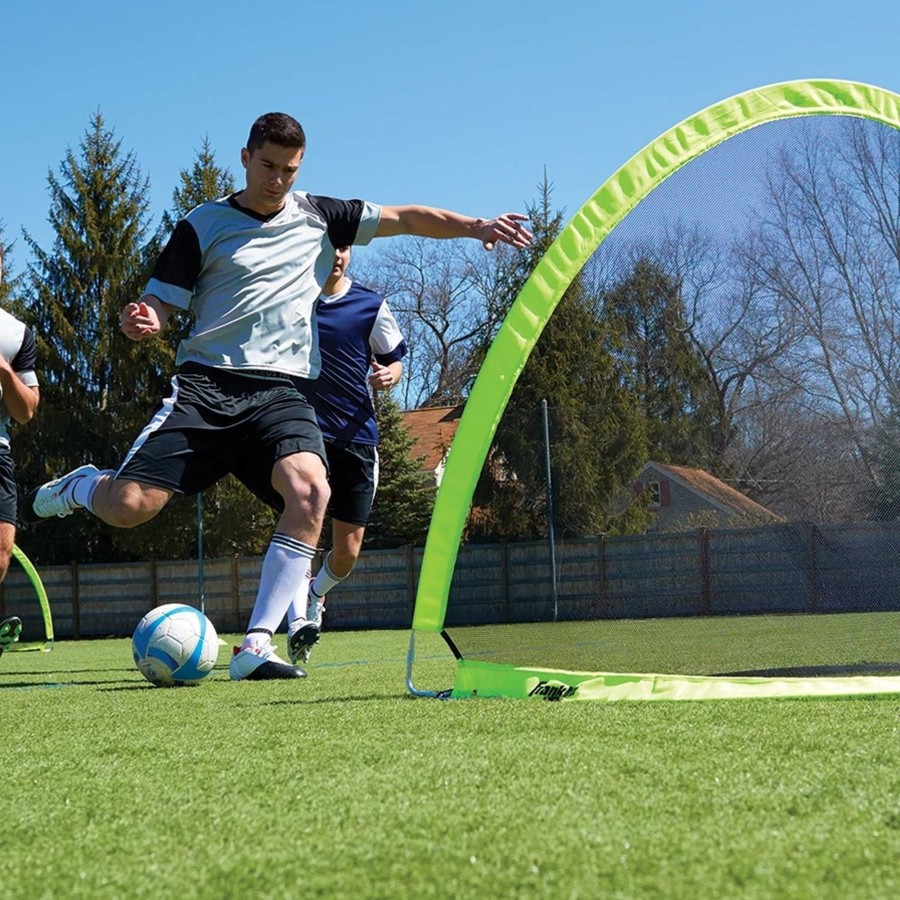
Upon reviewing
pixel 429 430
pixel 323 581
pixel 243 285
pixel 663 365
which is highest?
pixel 429 430

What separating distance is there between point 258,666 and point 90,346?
21915 mm

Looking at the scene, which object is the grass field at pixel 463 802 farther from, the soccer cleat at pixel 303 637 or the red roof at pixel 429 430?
the red roof at pixel 429 430

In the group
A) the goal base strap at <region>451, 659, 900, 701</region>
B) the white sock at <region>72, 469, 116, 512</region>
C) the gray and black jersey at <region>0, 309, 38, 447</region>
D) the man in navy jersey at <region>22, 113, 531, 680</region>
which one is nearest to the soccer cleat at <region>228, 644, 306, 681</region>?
the man in navy jersey at <region>22, 113, 531, 680</region>

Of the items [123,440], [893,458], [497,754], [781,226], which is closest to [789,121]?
[781,226]

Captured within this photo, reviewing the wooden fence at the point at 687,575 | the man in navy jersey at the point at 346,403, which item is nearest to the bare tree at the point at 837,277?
the wooden fence at the point at 687,575

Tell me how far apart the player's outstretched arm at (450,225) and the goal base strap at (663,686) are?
153 cm

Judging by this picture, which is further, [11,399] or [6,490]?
[6,490]

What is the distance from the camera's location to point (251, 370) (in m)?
4.56

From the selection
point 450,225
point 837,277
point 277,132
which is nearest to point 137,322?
point 277,132

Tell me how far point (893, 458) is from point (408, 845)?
2.60 meters

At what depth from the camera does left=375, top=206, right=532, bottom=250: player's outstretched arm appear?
4.41 meters

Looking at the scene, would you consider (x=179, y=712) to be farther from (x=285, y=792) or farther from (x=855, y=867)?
(x=855, y=867)

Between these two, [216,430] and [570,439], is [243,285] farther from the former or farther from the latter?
[570,439]

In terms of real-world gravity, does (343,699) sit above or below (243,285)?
below
